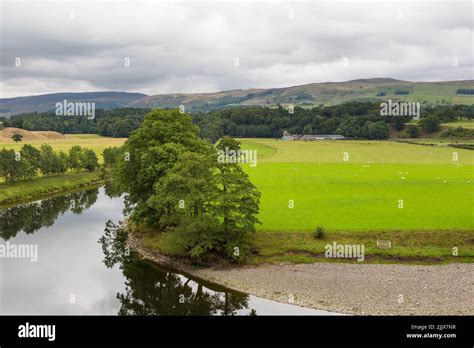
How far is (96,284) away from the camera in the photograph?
1506 inches

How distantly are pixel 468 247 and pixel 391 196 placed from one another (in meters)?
19.1

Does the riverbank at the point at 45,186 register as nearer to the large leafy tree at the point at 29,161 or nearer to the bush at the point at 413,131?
the large leafy tree at the point at 29,161

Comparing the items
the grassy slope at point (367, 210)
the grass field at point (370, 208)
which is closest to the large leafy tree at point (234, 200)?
the grassy slope at point (367, 210)

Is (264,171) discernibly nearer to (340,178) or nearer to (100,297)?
(340,178)

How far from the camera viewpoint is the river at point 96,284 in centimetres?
3288

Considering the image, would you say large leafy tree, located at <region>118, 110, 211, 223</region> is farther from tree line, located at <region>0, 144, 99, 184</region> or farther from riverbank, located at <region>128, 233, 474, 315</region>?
tree line, located at <region>0, 144, 99, 184</region>

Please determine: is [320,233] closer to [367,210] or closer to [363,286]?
[363,286]

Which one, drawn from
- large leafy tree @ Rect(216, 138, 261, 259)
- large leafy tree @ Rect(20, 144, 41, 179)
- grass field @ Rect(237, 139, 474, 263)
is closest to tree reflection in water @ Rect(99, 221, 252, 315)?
large leafy tree @ Rect(216, 138, 261, 259)

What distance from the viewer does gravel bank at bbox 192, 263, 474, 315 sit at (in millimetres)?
32219
